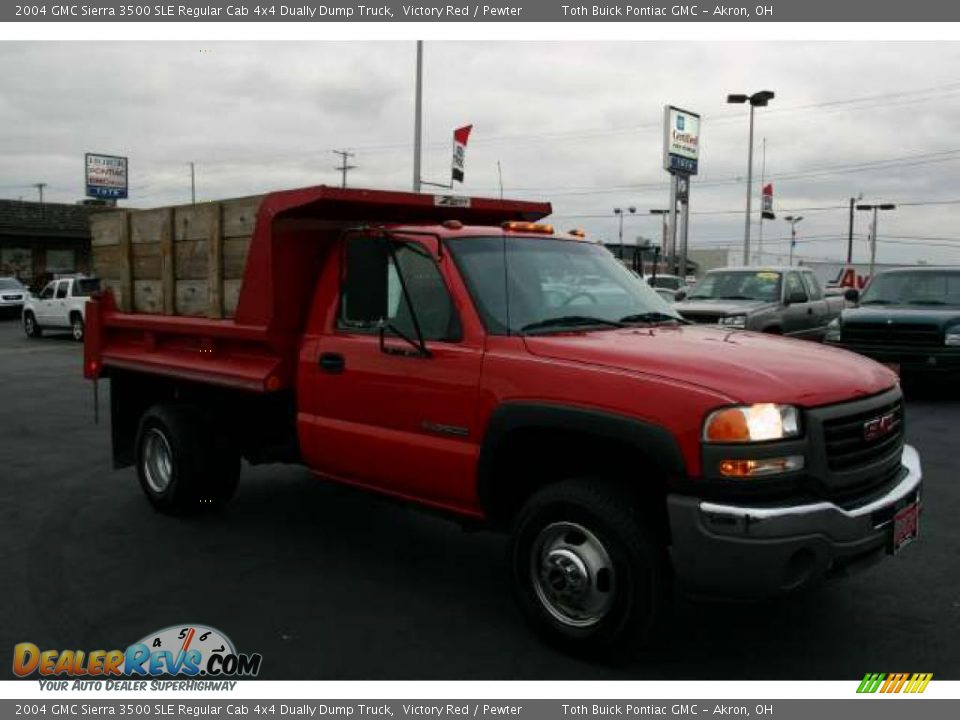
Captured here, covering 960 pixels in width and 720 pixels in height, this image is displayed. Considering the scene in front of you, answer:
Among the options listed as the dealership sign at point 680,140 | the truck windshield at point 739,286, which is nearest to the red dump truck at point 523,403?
the truck windshield at point 739,286

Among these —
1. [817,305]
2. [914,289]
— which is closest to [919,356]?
[914,289]

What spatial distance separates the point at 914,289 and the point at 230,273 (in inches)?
415

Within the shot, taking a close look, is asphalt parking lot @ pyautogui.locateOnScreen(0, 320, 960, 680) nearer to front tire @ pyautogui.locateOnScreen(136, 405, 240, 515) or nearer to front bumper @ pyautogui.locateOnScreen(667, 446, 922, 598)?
front tire @ pyautogui.locateOnScreen(136, 405, 240, 515)

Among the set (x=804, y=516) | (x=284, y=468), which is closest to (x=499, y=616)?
(x=804, y=516)

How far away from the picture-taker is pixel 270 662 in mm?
4039

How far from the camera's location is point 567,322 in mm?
4695

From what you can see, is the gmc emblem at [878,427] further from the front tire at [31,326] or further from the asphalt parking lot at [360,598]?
the front tire at [31,326]

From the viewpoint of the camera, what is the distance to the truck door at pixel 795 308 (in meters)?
13.1

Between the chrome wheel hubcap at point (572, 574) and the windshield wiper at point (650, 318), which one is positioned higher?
the windshield wiper at point (650, 318)

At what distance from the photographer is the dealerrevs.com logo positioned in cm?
399

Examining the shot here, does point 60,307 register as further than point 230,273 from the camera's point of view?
Yes

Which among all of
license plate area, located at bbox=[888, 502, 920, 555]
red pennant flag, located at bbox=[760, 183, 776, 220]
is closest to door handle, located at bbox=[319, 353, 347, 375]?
license plate area, located at bbox=[888, 502, 920, 555]

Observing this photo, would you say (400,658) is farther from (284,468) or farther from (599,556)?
(284,468)

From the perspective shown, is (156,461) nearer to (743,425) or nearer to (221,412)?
(221,412)
